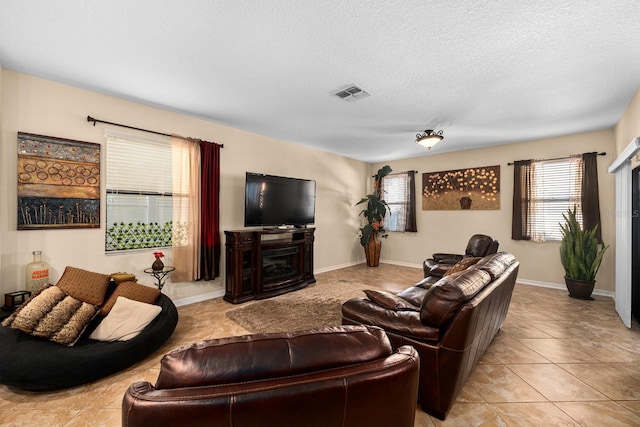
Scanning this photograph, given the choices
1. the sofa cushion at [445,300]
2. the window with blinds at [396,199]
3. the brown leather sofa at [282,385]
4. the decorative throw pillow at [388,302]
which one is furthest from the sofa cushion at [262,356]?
the window with blinds at [396,199]

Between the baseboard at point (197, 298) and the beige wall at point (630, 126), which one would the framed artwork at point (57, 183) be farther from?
the beige wall at point (630, 126)

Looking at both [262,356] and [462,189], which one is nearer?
[262,356]

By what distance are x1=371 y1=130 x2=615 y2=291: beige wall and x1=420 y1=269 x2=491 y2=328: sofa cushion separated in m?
4.07

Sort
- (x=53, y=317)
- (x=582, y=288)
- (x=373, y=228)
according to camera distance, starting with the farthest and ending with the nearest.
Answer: (x=373, y=228), (x=582, y=288), (x=53, y=317)

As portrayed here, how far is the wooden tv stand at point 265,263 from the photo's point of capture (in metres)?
3.98

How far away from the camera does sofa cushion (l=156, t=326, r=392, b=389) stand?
74 cm

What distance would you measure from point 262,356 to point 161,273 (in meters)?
3.36

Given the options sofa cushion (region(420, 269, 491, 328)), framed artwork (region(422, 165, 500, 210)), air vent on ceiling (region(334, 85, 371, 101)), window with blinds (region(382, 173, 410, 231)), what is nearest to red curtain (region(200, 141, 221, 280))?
air vent on ceiling (region(334, 85, 371, 101))

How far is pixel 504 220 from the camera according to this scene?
532 centimetres

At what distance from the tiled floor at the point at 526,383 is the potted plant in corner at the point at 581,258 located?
29.5 inches

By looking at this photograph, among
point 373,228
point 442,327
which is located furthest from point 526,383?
point 373,228

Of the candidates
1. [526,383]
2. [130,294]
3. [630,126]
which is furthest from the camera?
[630,126]

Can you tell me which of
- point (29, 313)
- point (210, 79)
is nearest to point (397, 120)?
point (210, 79)

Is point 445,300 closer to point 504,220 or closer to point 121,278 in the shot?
point 121,278
